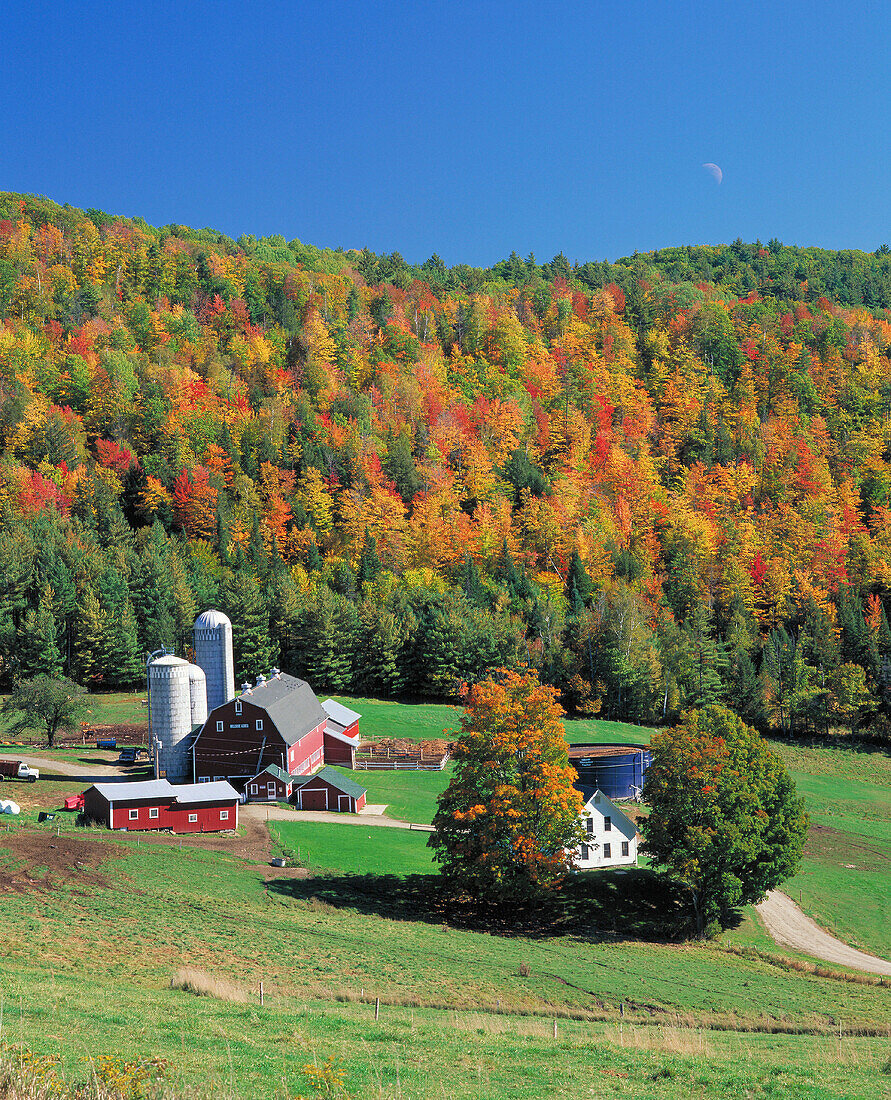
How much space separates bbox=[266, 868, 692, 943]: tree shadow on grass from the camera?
120ft

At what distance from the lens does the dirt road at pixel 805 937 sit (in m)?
34.8

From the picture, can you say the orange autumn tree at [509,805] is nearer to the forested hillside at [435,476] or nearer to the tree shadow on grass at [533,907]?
the tree shadow on grass at [533,907]

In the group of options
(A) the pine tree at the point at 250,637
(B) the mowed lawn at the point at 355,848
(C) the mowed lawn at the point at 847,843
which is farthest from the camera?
(A) the pine tree at the point at 250,637

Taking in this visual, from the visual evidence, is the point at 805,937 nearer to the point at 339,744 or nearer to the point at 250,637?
the point at 339,744

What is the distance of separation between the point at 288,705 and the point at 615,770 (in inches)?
753

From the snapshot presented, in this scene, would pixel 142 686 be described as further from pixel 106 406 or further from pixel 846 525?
pixel 846 525

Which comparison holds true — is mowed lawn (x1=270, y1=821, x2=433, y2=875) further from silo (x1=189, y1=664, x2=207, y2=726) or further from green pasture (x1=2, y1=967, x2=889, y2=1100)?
green pasture (x1=2, y1=967, x2=889, y2=1100)

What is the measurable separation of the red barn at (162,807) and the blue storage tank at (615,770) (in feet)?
67.0

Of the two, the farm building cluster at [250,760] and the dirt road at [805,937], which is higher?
the farm building cluster at [250,760]

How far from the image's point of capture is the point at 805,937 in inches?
1489

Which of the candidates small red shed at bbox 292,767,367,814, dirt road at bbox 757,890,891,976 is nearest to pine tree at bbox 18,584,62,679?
small red shed at bbox 292,767,367,814

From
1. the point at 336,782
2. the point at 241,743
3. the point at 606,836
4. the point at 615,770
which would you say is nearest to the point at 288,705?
the point at 241,743

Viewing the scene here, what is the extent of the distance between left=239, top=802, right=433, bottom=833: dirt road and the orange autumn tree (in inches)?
347

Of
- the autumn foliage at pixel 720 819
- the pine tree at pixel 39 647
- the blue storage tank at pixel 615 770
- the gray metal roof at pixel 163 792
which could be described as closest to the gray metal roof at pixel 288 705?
the gray metal roof at pixel 163 792
